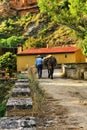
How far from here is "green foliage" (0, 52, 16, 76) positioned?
57559 mm

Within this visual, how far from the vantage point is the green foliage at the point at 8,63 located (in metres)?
57.6

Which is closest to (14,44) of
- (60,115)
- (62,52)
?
(62,52)

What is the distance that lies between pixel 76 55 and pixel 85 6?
28.2 metres

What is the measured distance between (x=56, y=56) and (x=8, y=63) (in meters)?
8.40

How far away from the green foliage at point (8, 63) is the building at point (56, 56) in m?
1.46

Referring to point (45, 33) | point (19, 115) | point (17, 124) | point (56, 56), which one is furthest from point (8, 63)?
point (17, 124)

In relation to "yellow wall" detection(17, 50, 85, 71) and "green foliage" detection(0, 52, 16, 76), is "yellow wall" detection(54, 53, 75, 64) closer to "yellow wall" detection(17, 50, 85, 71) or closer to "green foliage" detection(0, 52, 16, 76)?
"yellow wall" detection(17, 50, 85, 71)

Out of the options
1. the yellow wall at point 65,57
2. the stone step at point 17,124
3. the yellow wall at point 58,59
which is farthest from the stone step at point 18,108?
the yellow wall at point 65,57

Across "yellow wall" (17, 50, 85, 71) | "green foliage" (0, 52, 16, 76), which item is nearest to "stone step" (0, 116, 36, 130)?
"yellow wall" (17, 50, 85, 71)

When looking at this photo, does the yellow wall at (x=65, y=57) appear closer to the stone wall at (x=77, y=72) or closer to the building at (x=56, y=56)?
the building at (x=56, y=56)

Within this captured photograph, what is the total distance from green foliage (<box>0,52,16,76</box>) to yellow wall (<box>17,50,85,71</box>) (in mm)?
1461

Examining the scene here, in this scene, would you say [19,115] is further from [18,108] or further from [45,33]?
[45,33]

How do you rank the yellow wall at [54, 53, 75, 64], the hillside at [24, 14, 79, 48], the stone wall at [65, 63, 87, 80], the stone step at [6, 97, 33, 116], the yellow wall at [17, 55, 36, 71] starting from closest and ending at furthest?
the stone step at [6, 97, 33, 116] → the stone wall at [65, 63, 87, 80] → the yellow wall at [54, 53, 75, 64] → the yellow wall at [17, 55, 36, 71] → the hillside at [24, 14, 79, 48]

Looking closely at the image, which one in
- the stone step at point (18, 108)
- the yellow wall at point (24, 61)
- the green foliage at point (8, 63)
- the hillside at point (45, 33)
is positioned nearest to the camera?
the stone step at point (18, 108)
